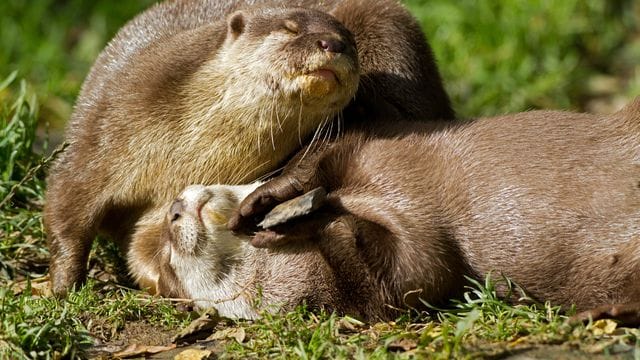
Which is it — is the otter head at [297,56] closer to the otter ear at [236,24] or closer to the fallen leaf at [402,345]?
the otter ear at [236,24]

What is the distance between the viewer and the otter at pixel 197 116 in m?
4.08

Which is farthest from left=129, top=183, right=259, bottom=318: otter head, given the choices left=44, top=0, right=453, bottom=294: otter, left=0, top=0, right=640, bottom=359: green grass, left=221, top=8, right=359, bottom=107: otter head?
left=221, top=8, right=359, bottom=107: otter head

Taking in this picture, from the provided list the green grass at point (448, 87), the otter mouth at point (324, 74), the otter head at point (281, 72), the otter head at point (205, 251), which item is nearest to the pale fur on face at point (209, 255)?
the otter head at point (205, 251)

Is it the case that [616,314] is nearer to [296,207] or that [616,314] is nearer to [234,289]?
[296,207]

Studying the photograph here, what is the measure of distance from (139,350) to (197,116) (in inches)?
36.7

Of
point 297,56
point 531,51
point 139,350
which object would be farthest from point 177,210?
point 531,51

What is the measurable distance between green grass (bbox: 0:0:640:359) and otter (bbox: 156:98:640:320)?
0.11m

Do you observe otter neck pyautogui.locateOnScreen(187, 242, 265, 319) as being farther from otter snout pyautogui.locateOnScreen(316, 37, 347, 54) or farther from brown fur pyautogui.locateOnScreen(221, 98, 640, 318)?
otter snout pyautogui.locateOnScreen(316, 37, 347, 54)

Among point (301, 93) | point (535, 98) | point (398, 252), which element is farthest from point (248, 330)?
point (535, 98)

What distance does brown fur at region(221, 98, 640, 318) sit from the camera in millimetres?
3754

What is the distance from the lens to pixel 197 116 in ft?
14.0

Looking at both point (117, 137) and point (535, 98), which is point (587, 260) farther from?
point (535, 98)

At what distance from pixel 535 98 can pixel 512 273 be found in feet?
10.5

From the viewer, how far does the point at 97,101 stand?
14.7ft
